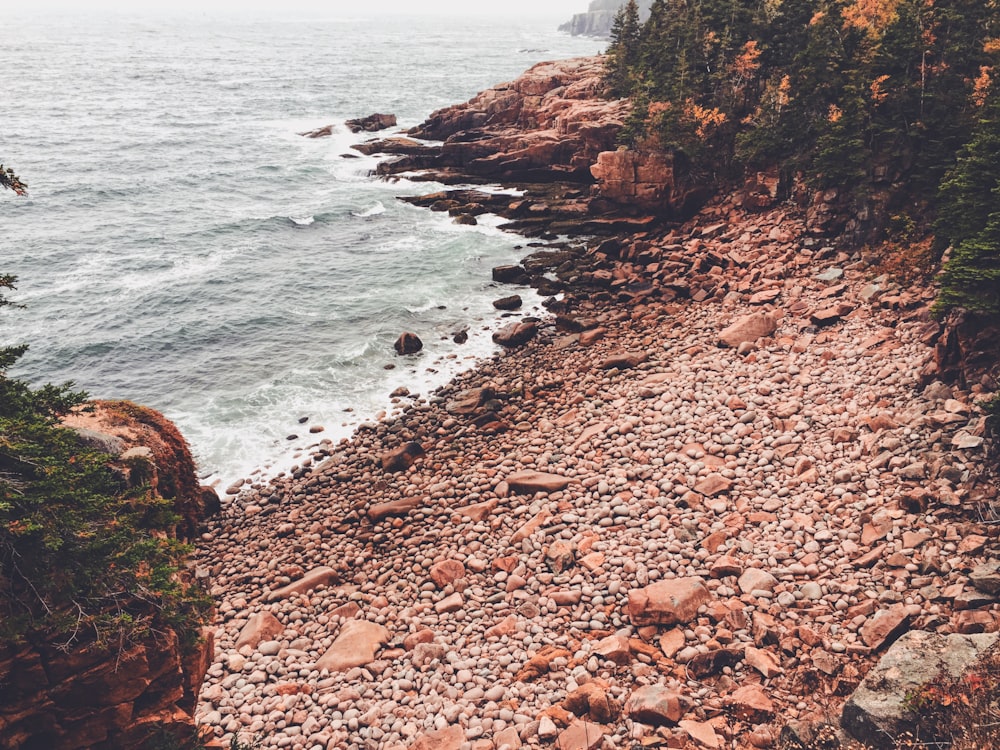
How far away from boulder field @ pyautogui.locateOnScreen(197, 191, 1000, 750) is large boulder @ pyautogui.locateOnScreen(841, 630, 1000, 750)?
10cm

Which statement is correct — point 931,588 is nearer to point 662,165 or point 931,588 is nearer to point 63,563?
point 63,563

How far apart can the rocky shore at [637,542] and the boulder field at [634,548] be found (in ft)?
0.26

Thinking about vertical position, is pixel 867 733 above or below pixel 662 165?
below

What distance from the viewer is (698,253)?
3828cm

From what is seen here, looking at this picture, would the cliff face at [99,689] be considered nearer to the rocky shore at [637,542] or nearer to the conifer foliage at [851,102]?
the rocky shore at [637,542]

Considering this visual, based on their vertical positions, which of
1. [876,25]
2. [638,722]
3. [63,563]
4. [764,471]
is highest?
[876,25]

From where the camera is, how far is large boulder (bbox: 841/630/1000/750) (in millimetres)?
9672

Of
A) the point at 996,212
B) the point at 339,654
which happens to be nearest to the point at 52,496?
the point at 339,654

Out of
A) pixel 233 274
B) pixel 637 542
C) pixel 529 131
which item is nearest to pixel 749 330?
pixel 637 542

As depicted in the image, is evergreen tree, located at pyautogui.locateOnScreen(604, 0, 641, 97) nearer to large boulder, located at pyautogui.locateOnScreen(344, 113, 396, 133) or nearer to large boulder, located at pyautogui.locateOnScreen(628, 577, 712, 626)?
large boulder, located at pyautogui.locateOnScreen(344, 113, 396, 133)

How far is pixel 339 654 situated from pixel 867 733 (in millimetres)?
13241

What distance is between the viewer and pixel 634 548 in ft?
57.6

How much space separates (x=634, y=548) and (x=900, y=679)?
26.0ft

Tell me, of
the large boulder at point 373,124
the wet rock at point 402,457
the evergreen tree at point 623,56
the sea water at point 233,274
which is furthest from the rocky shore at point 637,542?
the large boulder at point 373,124
